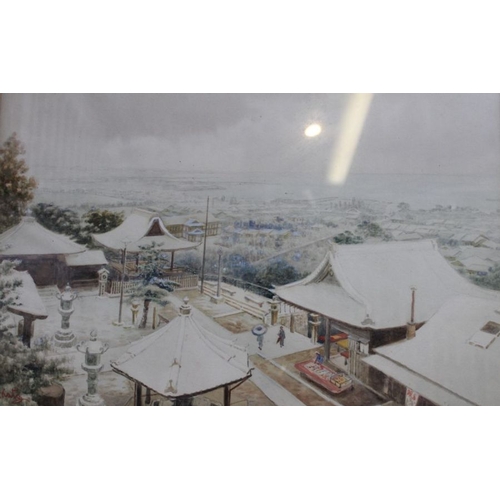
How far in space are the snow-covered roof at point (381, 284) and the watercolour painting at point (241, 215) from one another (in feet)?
0.03

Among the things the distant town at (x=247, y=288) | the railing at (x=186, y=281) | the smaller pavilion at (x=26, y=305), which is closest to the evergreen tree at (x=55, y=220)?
the distant town at (x=247, y=288)

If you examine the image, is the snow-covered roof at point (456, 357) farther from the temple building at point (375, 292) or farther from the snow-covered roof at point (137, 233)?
the snow-covered roof at point (137, 233)

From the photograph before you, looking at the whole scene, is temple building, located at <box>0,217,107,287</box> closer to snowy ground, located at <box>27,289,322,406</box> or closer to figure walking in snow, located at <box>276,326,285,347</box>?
snowy ground, located at <box>27,289,322,406</box>

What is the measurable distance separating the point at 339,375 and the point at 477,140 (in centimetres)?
189

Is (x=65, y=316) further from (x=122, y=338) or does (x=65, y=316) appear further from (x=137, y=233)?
(x=137, y=233)

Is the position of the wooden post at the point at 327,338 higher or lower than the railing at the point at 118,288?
lower

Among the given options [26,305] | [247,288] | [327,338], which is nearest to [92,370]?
[26,305]

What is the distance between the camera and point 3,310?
2.65 meters

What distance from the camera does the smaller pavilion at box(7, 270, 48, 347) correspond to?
264 cm

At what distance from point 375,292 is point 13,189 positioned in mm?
2594

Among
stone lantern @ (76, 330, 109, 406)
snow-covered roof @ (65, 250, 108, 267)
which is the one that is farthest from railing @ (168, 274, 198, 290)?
stone lantern @ (76, 330, 109, 406)

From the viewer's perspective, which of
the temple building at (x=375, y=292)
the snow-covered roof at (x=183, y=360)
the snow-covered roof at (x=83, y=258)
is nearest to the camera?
the snow-covered roof at (x=183, y=360)

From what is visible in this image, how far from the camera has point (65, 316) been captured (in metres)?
2.63

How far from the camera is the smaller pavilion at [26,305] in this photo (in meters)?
2.64
